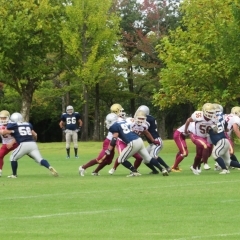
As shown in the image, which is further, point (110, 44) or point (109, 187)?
point (110, 44)

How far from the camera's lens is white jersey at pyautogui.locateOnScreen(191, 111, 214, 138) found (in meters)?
19.5

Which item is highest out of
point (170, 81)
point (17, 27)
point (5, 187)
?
point (17, 27)

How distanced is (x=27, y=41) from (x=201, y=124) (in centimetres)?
2985

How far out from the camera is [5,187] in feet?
54.0

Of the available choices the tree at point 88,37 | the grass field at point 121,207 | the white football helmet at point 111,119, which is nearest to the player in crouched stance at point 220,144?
the grass field at point 121,207

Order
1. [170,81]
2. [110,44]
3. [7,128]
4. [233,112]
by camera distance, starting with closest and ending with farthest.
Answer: [7,128] → [233,112] → [170,81] → [110,44]

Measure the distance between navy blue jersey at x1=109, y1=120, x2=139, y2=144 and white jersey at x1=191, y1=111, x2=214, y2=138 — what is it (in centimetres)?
159

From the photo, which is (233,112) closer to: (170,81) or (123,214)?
(123,214)

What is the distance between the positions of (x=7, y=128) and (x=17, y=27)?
28.7 m

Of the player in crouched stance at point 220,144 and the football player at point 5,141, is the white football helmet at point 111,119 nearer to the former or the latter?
the player in crouched stance at point 220,144

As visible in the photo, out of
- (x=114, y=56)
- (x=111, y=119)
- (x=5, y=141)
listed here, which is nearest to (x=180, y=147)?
(x=111, y=119)

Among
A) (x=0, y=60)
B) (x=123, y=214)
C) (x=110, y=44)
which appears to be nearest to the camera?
(x=123, y=214)

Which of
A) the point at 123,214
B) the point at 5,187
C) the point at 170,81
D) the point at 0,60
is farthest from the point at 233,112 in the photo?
the point at 0,60

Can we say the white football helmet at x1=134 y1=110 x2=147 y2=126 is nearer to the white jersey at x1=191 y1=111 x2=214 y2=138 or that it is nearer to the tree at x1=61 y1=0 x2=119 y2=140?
the white jersey at x1=191 y1=111 x2=214 y2=138
